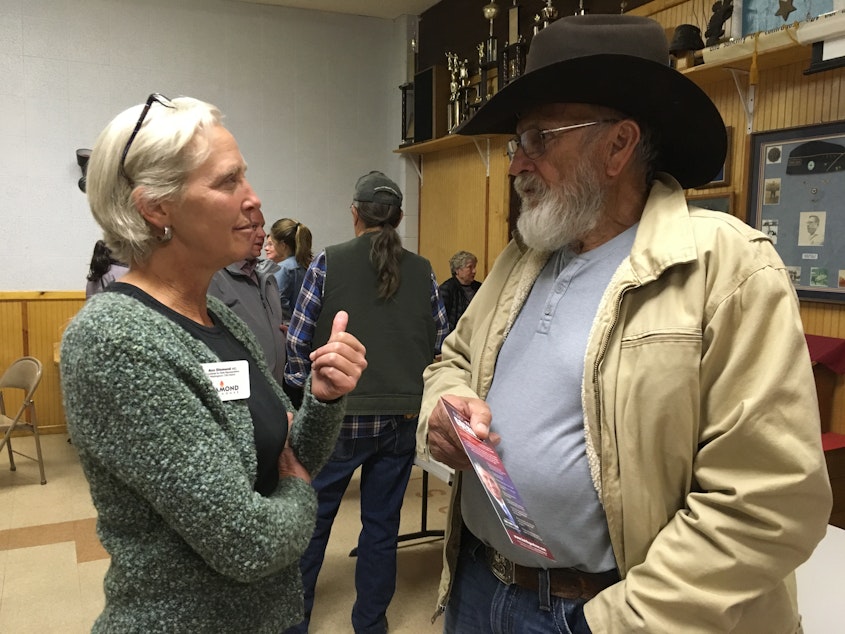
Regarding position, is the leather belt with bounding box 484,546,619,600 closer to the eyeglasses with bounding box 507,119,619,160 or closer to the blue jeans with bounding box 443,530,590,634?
the blue jeans with bounding box 443,530,590,634

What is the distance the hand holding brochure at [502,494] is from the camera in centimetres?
108

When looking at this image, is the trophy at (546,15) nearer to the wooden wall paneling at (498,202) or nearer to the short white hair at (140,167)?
the wooden wall paneling at (498,202)

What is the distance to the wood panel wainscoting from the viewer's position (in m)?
5.64

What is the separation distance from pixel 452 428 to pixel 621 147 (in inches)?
25.7

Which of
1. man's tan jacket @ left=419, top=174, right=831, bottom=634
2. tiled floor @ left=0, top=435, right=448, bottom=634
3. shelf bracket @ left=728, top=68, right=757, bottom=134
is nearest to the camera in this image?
man's tan jacket @ left=419, top=174, right=831, bottom=634

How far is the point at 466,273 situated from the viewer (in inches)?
199

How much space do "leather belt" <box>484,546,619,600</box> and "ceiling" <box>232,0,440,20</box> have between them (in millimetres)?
5997

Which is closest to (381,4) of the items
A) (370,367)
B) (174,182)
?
(370,367)

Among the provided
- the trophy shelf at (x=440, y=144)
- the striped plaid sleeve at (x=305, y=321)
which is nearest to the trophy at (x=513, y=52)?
the trophy shelf at (x=440, y=144)

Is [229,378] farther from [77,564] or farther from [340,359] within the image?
[77,564]

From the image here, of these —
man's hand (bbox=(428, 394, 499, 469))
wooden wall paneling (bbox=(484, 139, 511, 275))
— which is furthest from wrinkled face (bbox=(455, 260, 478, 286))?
man's hand (bbox=(428, 394, 499, 469))

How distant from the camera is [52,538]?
359cm

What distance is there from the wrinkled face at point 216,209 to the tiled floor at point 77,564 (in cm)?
209

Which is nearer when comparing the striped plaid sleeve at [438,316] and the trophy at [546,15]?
the striped plaid sleeve at [438,316]
